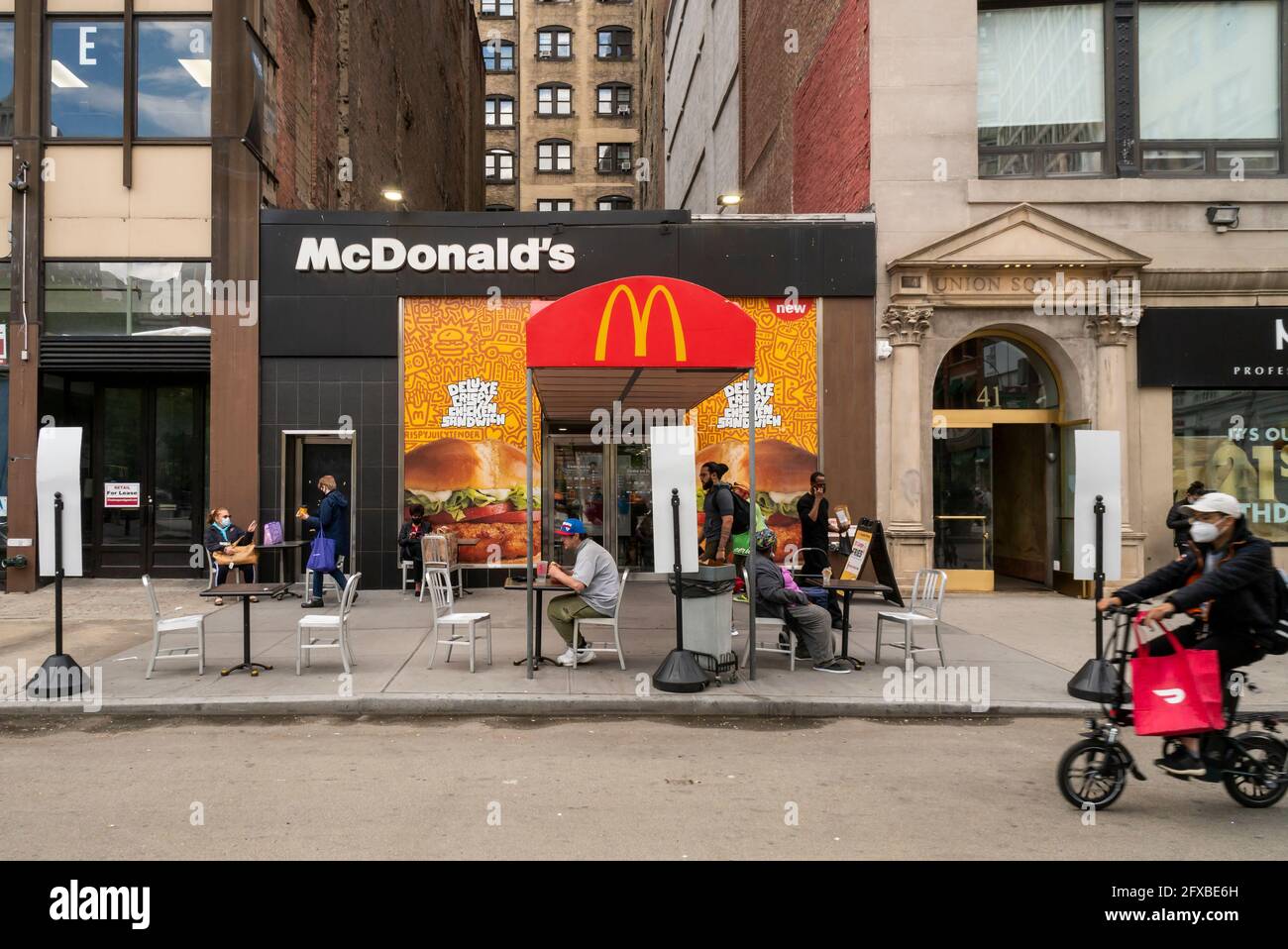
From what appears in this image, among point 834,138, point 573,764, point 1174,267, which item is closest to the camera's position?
point 573,764

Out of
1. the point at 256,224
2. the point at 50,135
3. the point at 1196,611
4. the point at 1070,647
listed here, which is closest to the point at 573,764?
the point at 1196,611

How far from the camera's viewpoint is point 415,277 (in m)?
14.0

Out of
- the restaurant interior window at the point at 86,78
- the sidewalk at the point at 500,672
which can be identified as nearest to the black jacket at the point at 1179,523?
the sidewalk at the point at 500,672

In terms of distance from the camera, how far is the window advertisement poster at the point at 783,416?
14.1m

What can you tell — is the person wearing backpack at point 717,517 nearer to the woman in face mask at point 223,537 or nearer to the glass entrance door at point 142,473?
the woman in face mask at point 223,537

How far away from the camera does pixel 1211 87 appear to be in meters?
14.1

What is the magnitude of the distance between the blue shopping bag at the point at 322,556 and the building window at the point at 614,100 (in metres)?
41.5

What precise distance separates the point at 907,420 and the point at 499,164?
39617 millimetres

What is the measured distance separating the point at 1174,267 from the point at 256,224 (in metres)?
15.8

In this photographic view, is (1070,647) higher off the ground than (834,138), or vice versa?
(834,138)

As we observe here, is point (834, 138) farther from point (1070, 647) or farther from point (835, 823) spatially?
point (835, 823)

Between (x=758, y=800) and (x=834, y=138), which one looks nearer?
(x=758, y=800)

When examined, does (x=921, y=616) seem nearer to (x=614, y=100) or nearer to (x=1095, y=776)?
(x=1095, y=776)

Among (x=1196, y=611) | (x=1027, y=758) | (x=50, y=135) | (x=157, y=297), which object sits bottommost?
(x=1027, y=758)
